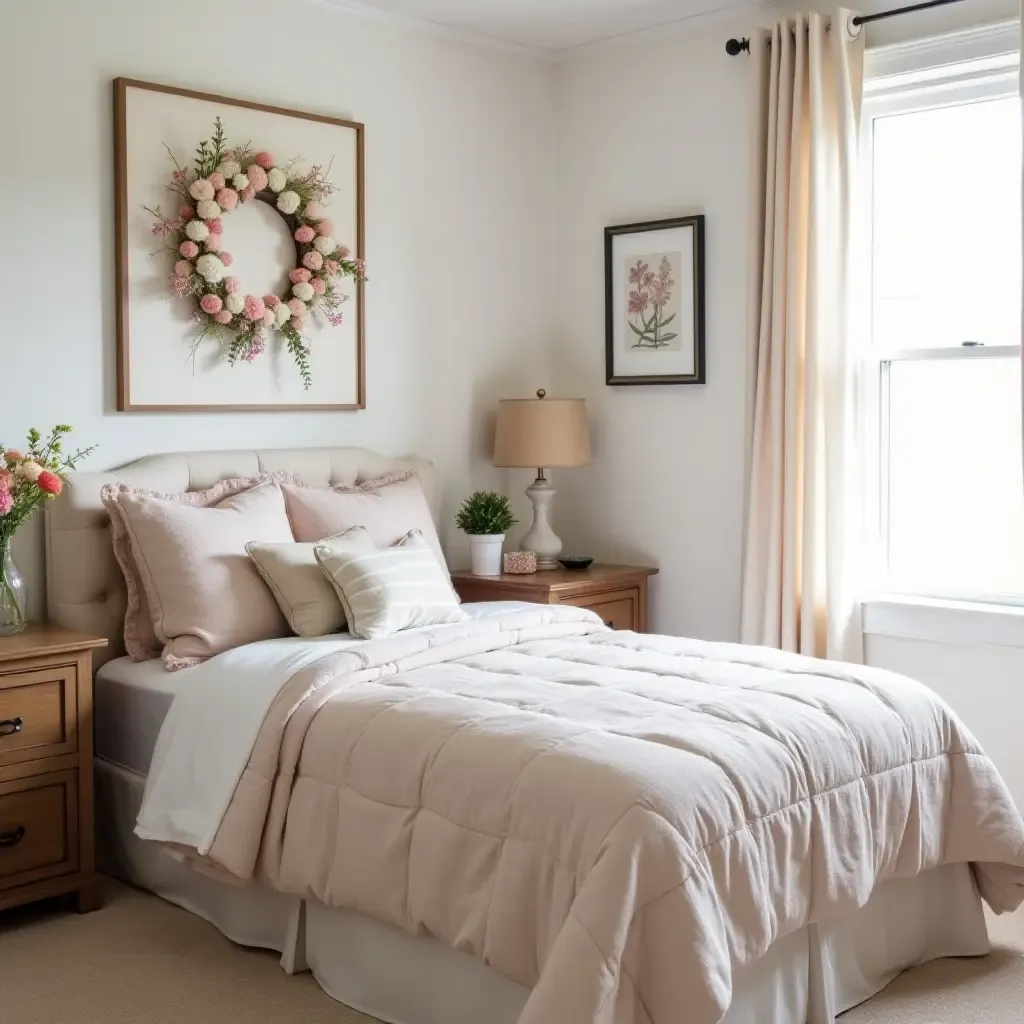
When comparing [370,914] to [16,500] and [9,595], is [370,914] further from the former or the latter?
[16,500]

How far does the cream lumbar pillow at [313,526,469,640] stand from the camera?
11.3ft

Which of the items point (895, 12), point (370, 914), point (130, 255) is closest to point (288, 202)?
point (130, 255)

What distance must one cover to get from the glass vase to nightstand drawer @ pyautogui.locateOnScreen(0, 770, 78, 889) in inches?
16.5

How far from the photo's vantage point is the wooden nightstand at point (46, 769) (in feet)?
10.4

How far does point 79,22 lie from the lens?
12.0 ft

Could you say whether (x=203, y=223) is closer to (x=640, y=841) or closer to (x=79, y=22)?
(x=79, y=22)

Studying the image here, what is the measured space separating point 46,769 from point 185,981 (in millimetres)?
662

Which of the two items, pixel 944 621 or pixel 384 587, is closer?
pixel 384 587

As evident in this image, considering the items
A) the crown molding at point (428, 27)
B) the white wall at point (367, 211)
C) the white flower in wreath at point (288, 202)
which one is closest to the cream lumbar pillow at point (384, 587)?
the white wall at point (367, 211)

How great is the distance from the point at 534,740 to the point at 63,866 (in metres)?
1.48

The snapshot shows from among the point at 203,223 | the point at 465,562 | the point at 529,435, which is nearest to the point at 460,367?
the point at 529,435

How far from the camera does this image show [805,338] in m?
4.18

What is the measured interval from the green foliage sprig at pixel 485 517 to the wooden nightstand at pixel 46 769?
5.06ft

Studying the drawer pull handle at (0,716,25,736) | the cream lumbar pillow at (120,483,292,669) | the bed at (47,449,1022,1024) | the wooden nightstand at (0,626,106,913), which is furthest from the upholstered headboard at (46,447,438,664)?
the drawer pull handle at (0,716,25,736)
